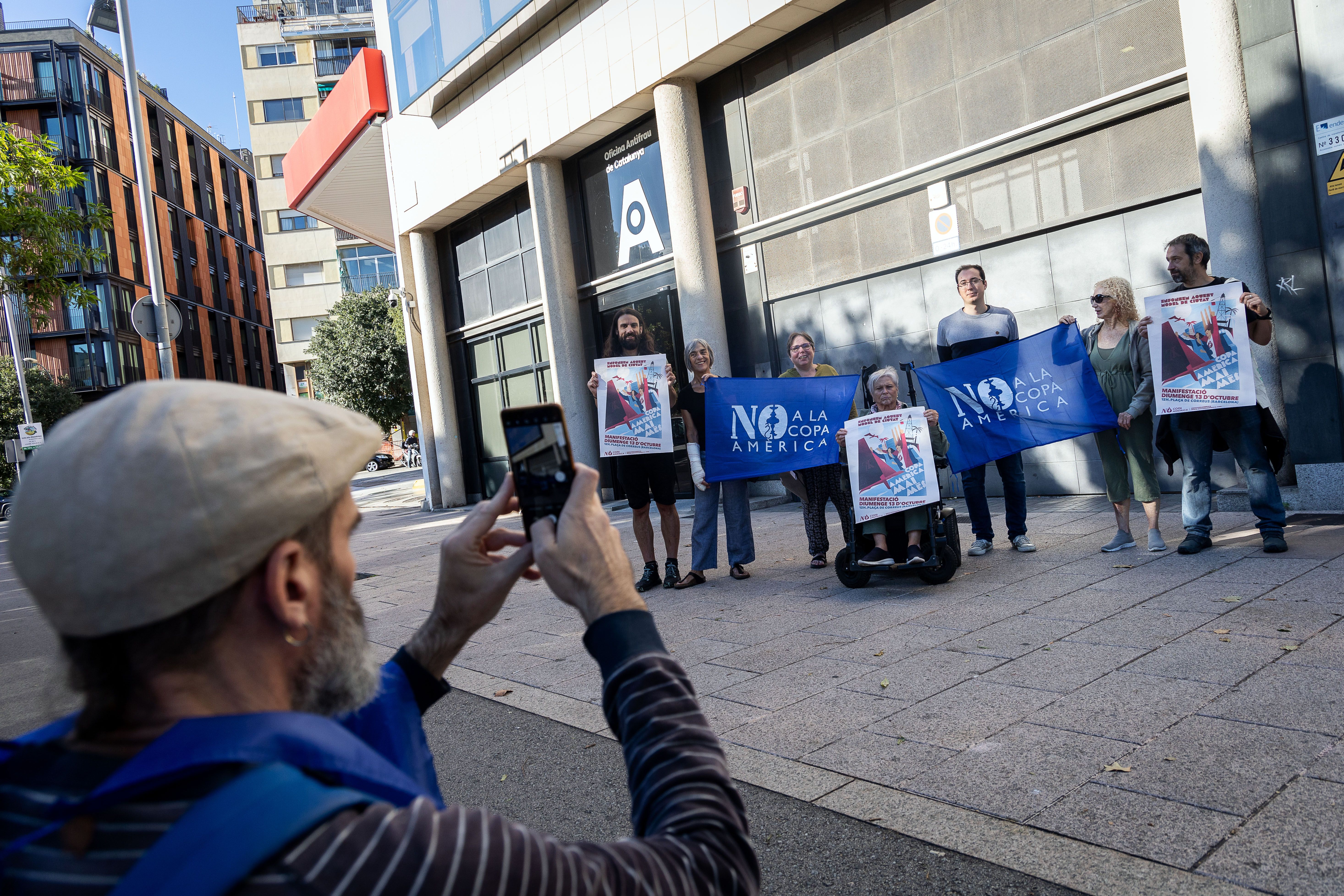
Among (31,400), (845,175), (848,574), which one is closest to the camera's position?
(848,574)

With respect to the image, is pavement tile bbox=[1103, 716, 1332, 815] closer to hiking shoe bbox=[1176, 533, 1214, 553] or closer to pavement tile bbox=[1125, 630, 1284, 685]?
pavement tile bbox=[1125, 630, 1284, 685]

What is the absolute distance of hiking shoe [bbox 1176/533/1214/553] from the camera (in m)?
6.46

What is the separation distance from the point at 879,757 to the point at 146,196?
1239 cm

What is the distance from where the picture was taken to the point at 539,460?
152cm

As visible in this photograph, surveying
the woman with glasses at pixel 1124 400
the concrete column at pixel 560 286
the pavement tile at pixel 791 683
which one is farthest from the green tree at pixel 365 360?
the pavement tile at pixel 791 683

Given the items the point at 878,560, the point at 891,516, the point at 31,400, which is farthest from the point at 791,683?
the point at 31,400

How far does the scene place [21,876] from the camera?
859 mm

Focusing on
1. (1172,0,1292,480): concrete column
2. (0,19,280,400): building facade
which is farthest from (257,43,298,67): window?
(1172,0,1292,480): concrete column

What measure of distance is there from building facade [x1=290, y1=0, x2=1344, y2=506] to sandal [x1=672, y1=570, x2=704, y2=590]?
423 cm

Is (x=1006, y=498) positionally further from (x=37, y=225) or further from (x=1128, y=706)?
(x=37, y=225)

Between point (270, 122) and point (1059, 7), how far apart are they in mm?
65980

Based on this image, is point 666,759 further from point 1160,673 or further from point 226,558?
point 1160,673

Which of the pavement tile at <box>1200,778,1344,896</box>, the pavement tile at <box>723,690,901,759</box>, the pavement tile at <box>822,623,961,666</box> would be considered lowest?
the pavement tile at <box>1200,778,1344,896</box>

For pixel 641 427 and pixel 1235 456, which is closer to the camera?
pixel 1235 456
